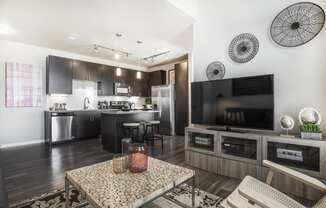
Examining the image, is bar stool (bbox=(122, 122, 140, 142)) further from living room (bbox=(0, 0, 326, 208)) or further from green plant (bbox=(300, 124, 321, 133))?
green plant (bbox=(300, 124, 321, 133))

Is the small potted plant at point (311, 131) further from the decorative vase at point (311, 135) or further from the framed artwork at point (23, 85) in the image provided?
the framed artwork at point (23, 85)

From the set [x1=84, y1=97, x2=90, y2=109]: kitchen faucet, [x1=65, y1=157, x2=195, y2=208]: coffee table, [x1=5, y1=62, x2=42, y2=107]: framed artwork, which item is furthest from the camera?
[x1=84, y1=97, x2=90, y2=109]: kitchen faucet

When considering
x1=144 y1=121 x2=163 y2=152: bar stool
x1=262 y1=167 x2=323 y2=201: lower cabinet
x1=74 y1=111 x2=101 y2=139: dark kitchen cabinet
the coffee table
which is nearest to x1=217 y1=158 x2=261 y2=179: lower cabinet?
x1=262 y1=167 x2=323 y2=201: lower cabinet

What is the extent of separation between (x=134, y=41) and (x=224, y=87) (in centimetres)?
263

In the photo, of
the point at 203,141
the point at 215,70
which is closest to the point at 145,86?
the point at 215,70

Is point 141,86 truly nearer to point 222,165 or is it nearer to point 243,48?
point 243,48

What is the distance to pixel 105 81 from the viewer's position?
5738mm

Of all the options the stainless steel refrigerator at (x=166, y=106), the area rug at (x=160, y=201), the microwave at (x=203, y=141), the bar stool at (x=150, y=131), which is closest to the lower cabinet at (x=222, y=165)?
the microwave at (x=203, y=141)

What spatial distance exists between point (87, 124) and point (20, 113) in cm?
163

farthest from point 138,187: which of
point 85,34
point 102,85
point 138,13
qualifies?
point 102,85

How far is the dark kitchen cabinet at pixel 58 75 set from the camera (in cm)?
448

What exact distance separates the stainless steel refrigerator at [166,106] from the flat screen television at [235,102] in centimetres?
277

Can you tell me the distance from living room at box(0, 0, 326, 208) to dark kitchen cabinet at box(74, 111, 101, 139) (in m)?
0.03

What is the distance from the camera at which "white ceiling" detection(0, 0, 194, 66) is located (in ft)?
8.64
